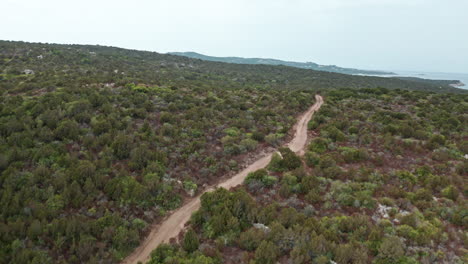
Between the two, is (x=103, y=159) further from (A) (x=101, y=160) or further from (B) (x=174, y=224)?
(B) (x=174, y=224)

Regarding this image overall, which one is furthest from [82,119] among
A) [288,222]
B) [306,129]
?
[306,129]

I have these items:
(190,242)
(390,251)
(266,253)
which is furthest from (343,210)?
(190,242)

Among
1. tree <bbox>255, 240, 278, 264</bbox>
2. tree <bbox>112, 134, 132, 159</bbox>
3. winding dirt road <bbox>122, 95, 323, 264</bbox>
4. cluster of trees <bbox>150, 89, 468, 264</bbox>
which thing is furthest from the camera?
tree <bbox>112, 134, 132, 159</bbox>

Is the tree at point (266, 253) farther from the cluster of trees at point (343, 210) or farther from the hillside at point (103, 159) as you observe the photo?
the hillside at point (103, 159)

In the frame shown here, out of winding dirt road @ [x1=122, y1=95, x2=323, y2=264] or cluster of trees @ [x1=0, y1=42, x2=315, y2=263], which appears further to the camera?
winding dirt road @ [x1=122, y1=95, x2=323, y2=264]

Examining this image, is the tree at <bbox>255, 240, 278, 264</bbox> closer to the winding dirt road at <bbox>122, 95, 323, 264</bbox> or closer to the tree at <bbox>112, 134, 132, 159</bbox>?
the winding dirt road at <bbox>122, 95, 323, 264</bbox>

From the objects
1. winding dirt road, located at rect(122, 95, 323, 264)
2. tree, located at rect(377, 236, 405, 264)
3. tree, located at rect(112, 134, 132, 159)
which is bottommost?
winding dirt road, located at rect(122, 95, 323, 264)

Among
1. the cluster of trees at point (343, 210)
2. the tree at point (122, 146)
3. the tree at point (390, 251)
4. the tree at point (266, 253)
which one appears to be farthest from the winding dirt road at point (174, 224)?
the tree at point (390, 251)

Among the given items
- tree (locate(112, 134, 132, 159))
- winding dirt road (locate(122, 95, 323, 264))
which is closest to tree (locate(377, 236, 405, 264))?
winding dirt road (locate(122, 95, 323, 264))

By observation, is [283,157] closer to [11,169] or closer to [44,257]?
[44,257]
